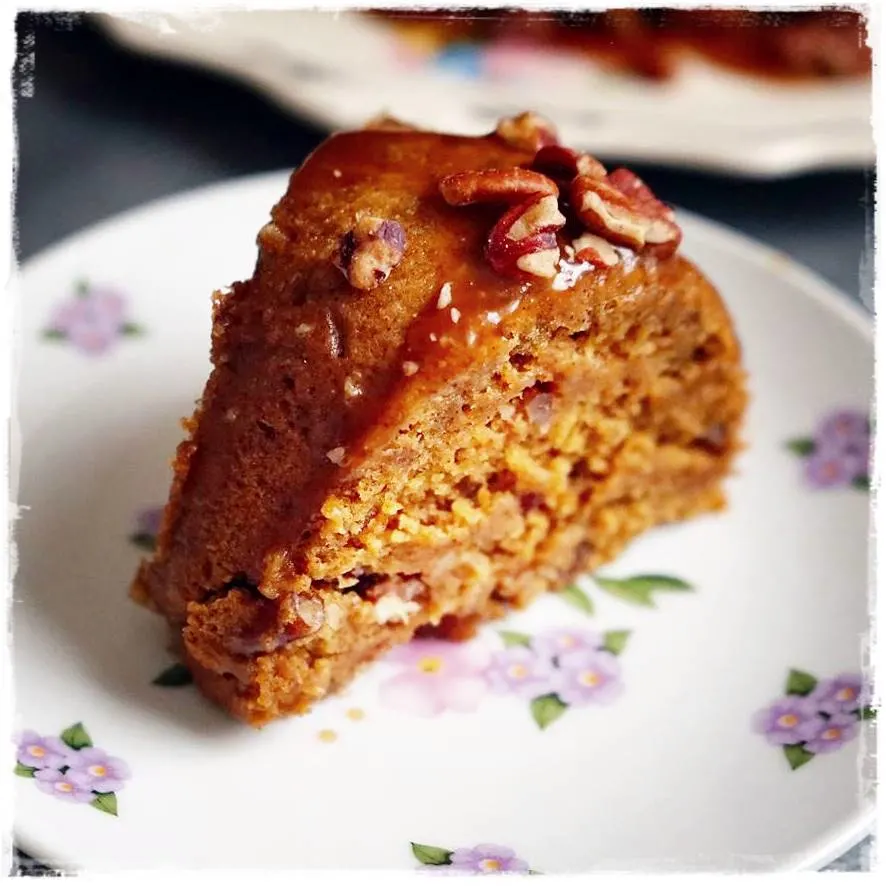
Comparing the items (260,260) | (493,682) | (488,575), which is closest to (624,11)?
(260,260)

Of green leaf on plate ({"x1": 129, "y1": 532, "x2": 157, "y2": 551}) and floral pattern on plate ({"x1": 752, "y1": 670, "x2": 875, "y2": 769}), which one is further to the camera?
green leaf on plate ({"x1": 129, "y1": 532, "x2": 157, "y2": 551})

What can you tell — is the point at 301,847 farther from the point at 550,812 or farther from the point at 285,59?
the point at 285,59

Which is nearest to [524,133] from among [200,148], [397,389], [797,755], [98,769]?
[397,389]

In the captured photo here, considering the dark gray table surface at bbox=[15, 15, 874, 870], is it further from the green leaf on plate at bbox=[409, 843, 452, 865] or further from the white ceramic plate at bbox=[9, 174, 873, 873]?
the green leaf on plate at bbox=[409, 843, 452, 865]

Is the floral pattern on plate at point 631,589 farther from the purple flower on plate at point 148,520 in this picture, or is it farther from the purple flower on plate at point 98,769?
the purple flower on plate at point 98,769

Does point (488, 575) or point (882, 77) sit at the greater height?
point (882, 77)

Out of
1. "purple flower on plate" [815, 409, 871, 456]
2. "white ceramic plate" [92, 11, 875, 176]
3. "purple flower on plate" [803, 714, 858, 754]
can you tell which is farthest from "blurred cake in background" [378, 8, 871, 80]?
"purple flower on plate" [803, 714, 858, 754]
